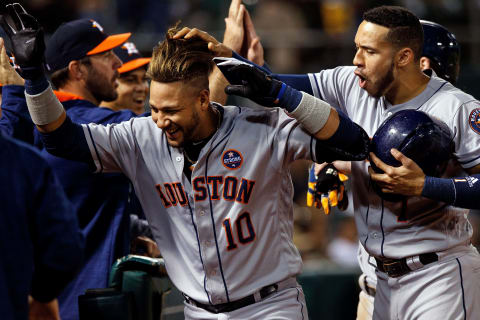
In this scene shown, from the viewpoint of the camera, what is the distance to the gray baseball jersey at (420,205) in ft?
12.0

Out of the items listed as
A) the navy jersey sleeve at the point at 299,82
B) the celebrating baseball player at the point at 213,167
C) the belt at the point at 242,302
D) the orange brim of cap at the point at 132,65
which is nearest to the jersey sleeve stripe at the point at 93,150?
the celebrating baseball player at the point at 213,167

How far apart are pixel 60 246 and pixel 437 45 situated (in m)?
2.94

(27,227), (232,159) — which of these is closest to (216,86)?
(232,159)

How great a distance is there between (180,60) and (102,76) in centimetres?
141

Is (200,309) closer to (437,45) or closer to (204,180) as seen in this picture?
(204,180)

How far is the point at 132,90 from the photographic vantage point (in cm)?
575

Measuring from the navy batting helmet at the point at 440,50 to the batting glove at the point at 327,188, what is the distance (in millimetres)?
972

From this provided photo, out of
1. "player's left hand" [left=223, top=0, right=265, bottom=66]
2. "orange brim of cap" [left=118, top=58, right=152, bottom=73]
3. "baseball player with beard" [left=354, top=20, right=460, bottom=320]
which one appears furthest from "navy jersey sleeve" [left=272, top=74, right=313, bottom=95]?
"orange brim of cap" [left=118, top=58, right=152, bottom=73]

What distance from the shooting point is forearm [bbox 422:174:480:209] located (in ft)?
11.7

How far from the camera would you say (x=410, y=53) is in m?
3.84

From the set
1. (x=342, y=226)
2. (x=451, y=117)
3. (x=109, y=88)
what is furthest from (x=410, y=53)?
(x=342, y=226)

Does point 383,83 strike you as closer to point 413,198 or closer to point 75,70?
point 413,198

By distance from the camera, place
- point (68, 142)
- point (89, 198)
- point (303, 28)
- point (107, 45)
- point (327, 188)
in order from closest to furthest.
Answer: point (68, 142) → point (89, 198) → point (327, 188) → point (107, 45) → point (303, 28)

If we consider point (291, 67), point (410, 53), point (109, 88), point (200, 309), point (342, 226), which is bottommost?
point (342, 226)
